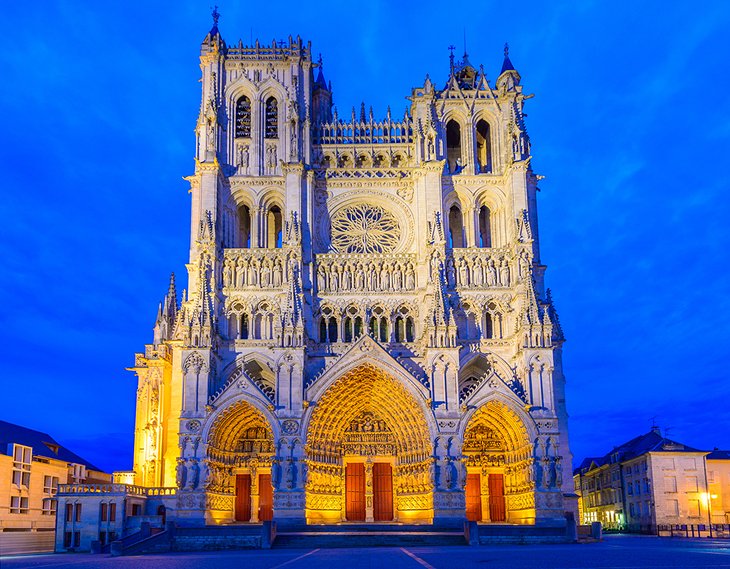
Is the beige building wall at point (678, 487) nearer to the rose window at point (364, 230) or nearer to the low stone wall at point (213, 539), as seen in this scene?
the rose window at point (364, 230)

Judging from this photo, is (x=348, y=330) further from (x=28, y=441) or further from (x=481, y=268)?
(x=28, y=441)

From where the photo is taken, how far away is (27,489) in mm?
37375

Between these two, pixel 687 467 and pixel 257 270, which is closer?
pixel 257 270

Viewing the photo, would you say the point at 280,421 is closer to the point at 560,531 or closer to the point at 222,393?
the point at 222,393

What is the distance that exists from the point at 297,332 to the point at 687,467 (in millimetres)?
28275

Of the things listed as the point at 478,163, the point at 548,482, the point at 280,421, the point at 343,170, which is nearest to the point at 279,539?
the point at 280,421

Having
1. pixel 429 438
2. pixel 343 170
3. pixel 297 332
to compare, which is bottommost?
pixel 429 438

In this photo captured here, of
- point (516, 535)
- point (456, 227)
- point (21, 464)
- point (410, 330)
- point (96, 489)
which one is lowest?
point (516, 535)

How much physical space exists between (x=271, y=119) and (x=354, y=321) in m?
13.8

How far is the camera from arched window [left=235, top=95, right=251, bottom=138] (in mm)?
47219

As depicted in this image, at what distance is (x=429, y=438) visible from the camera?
3966 centimetres

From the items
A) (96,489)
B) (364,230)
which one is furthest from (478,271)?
(96,489)

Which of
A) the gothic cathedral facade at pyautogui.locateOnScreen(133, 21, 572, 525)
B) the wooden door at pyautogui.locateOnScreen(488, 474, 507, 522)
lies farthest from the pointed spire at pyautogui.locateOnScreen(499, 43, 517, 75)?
the wooden door at pyautogui.locateOnScreen(488, 474, 507, 522)

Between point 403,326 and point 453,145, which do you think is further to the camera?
point 453,145
